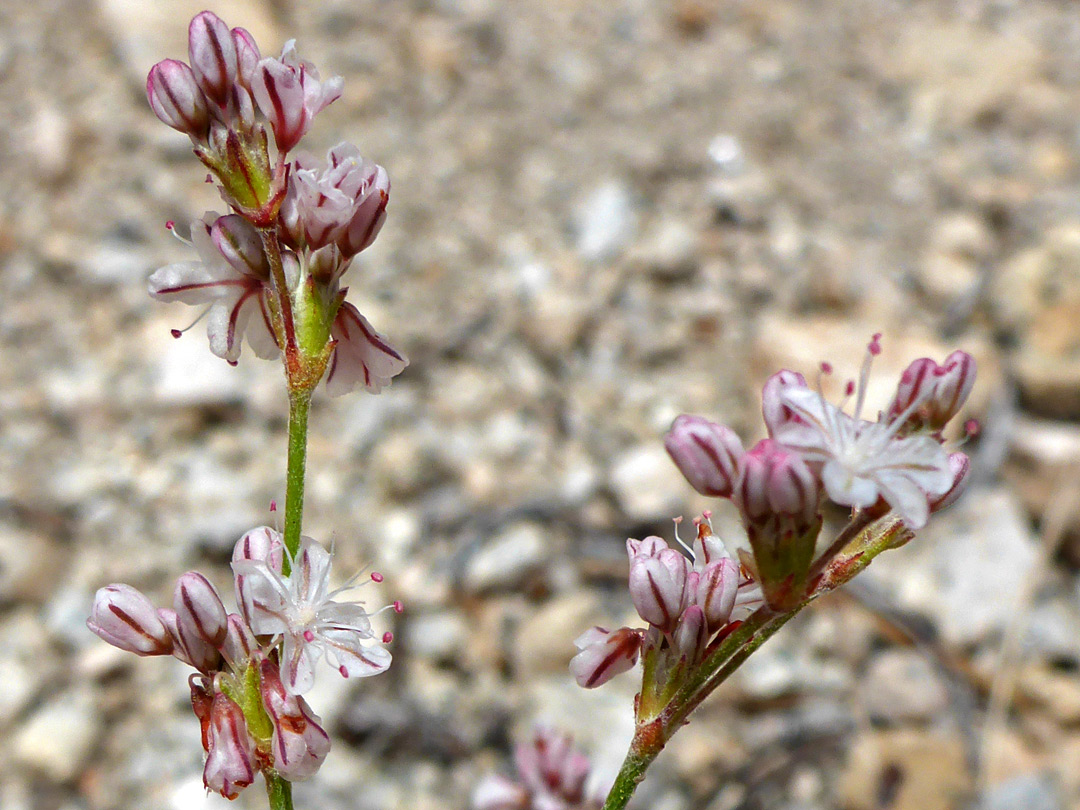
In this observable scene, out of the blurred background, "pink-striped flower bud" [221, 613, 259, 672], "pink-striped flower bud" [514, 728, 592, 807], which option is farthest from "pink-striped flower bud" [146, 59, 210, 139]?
the blurred background

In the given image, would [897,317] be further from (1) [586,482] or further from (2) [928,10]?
(2) [928,10]

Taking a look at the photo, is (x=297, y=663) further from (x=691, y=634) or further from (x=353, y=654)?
(x=691, y=634)

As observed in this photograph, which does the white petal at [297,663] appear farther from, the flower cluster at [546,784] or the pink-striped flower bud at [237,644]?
the flower cluster at [546,784]

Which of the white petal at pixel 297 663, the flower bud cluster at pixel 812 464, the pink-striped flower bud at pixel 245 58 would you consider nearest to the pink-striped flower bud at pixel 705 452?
the flower bud cluster at pixel 812 464

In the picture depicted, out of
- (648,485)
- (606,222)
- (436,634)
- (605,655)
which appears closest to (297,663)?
(605,655)

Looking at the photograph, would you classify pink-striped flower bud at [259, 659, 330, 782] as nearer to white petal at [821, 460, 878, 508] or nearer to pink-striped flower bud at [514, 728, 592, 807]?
white petal at [821, 460, 878, 508]
